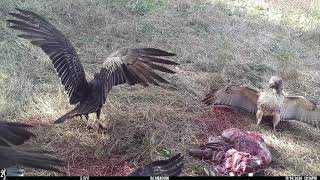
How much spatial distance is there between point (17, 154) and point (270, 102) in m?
2.88

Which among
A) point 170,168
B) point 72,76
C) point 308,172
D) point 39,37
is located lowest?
point 308,172

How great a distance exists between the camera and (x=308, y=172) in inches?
190

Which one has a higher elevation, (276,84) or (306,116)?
(276,84)

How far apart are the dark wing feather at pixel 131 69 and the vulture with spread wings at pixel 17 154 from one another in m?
1.04

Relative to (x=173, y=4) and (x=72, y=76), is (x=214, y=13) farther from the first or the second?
(x=72, y=76)

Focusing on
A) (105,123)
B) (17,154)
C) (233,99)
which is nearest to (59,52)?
(105,123)

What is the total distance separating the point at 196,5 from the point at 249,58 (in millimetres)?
2215

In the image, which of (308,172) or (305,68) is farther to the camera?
(305,68)

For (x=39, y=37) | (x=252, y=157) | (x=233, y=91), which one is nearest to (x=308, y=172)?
(x=252, y=157)

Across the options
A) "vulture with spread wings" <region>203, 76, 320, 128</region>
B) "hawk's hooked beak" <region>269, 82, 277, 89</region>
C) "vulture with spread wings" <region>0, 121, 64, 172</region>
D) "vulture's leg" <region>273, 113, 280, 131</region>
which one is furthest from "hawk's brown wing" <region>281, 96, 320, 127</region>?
"vulture with spread wings" <region>0, 121, 64, 172</region>

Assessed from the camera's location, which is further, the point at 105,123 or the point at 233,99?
the point at 233,99

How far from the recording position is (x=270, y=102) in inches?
215

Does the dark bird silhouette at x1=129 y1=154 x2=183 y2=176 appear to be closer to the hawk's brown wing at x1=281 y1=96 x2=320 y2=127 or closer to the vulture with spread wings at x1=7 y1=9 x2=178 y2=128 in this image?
the vulture with spread wings at x1=7 y1=9 x2=178 y2=128

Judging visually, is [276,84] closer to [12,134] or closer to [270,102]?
[270,102]
